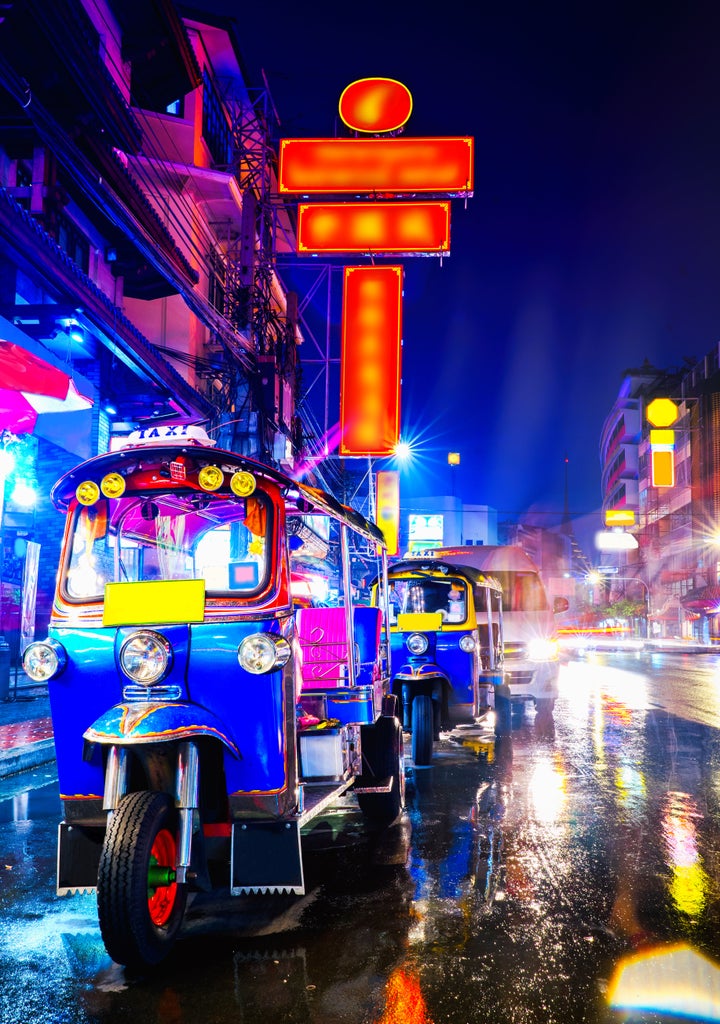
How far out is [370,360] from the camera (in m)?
22.9

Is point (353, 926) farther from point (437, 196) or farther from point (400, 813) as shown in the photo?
point (437, 196)

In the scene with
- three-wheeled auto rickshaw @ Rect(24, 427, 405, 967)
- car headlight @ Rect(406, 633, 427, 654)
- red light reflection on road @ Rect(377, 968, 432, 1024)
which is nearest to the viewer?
red light reflection on road @ Rect(377, 968, 432, 1024)

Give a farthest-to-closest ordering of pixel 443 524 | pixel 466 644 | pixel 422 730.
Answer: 1. pixel 443 524
2. pixel 466 644
3. pixel 422 730

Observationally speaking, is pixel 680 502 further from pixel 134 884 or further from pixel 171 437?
pixel 134 884

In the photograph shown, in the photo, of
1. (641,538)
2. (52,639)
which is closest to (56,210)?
(52,639)

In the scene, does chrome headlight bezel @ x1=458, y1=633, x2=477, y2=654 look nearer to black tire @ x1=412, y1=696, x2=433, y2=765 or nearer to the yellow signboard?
black tire @ x1=412, y1=696, x2=433, y2=765

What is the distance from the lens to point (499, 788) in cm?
896

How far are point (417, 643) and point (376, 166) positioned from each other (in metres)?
15.0

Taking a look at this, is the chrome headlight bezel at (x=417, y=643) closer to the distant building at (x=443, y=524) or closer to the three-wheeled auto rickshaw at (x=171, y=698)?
the three-wheeled auto rickshaw at (x=171, y=698)

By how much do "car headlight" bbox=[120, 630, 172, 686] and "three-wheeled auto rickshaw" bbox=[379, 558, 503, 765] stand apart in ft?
18.4

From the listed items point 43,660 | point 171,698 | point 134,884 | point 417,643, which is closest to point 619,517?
point 417,643

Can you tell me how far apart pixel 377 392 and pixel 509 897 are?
60.2ft

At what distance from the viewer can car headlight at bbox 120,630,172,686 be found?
484 centimetres

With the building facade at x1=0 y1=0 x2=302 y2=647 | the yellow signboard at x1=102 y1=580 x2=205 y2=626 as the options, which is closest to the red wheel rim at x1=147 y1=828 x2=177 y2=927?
the yellow signboard at x1=102 y1=580 x2=205 y2=626
